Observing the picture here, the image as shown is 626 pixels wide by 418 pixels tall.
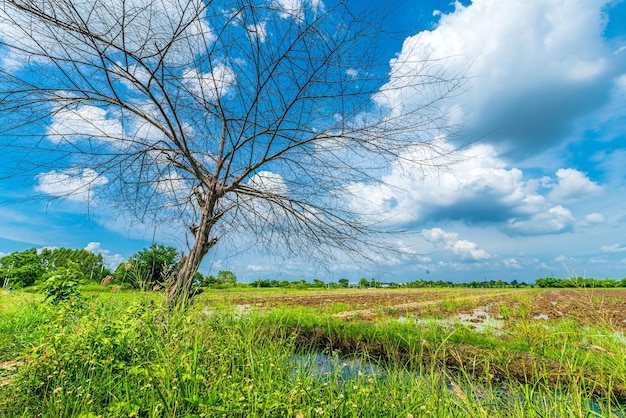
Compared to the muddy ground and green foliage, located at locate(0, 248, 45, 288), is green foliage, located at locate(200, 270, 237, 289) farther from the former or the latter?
green foliage, located at locate(0, 248, 45, 288)

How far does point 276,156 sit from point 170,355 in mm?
2687

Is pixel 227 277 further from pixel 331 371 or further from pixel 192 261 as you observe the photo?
→ pixel 331 371

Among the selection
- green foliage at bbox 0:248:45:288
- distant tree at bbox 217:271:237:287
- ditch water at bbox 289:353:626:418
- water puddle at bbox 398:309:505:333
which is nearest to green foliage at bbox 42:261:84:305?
distant tree at bbox 217:271:237:287

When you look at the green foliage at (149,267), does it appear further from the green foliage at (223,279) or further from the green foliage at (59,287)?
the green foliage at (59,287)

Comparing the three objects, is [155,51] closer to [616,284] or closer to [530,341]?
[530,341]

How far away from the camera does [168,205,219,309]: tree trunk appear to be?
13.0 ft

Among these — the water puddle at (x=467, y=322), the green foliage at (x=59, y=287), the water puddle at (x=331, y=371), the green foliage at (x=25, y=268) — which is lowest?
the water puddle at (x=467, y=322)

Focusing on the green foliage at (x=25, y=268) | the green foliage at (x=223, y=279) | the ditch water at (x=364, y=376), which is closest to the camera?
the ditch water at (x=364, y=376)

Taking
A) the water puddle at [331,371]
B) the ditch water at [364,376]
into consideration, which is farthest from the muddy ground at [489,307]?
the water puddle at [331,371]

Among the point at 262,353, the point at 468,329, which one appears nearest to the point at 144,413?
the point at 262,353

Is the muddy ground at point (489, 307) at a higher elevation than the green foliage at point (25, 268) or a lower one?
lower

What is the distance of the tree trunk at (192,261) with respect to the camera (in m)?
3.96

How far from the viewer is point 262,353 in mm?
3199

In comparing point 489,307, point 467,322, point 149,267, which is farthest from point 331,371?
point 489,307
